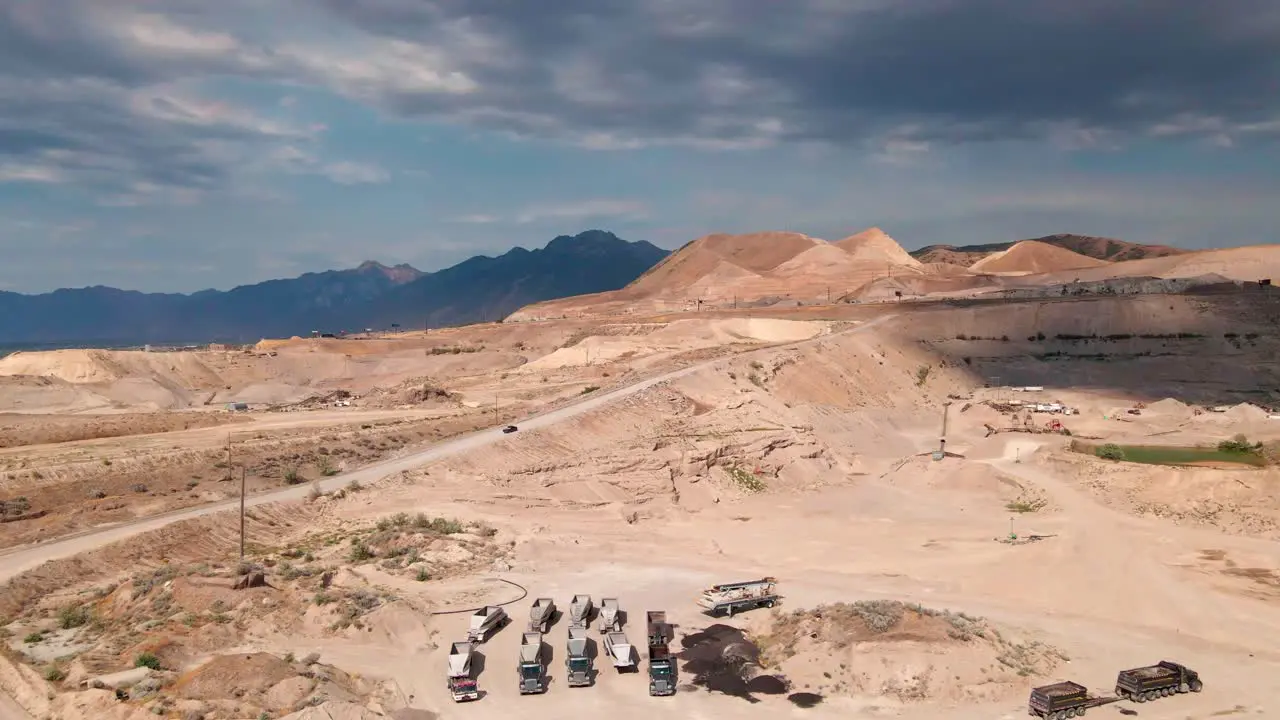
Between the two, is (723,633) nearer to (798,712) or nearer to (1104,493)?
(798,712)

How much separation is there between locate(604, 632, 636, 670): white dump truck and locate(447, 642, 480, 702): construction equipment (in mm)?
3961

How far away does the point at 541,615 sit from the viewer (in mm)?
28578

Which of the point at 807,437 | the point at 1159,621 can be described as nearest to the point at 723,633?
the point at 1159,621

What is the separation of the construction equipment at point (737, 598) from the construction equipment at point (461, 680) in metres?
9.14

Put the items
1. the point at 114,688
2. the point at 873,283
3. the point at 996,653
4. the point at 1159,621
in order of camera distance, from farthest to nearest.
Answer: the point at 873,283
the point at 1159,621
the point at 996,653
the point at 114,688

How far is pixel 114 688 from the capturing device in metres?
21.1

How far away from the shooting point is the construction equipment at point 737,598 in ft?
99.9

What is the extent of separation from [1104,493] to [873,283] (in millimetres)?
128958

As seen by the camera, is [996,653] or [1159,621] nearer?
[996,653]

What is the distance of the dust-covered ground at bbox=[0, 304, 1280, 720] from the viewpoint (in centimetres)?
2452

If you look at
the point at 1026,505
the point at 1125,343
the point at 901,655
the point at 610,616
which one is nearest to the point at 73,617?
the point at 610,616

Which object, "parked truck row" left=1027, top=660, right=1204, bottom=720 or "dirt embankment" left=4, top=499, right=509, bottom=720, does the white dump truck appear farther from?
"parked truck row" left=1027, top=660, right=1204, bottom=720

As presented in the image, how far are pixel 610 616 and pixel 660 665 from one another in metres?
4.58

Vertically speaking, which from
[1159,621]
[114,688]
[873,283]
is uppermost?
[873,283]
